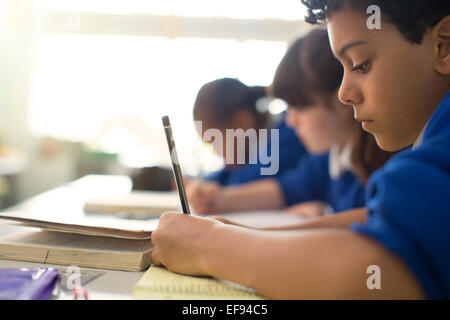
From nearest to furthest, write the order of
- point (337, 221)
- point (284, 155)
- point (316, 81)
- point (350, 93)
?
point (350, 93)
point (337, 221)
point (316, 81)
point (284, 155)

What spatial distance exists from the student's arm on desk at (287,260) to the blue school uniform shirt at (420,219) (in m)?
0.01

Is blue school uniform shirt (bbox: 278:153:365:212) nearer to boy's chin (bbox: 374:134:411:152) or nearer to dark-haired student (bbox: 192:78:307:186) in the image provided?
dark-haired student (bbox: 192:78:307:186)

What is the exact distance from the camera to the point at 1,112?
126 inches

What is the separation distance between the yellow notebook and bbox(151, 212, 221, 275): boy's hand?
0.02m

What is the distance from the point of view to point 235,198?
1.27 m

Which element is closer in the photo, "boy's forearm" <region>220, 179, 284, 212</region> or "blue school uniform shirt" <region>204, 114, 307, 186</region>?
"boy's forearm" <region>220, 179, 284, 212</region>

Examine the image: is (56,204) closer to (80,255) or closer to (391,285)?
(80,255)

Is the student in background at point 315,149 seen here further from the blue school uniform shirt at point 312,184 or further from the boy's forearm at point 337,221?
the boy's forearm at point 337,221

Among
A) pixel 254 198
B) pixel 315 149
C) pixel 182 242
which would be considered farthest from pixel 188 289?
pixel 315 149

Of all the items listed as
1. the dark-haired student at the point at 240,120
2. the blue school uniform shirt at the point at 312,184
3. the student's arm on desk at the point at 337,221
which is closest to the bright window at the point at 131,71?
the dark-haired student at the point at 240,120

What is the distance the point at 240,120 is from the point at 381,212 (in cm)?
128

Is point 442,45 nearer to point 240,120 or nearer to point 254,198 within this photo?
point 254,198

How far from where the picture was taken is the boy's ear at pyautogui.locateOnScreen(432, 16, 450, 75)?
45cm

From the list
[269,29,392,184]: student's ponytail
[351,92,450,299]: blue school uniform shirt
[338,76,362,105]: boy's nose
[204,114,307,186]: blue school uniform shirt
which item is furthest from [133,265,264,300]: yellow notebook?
[204,114,307,186]: blue school uniform shirt
